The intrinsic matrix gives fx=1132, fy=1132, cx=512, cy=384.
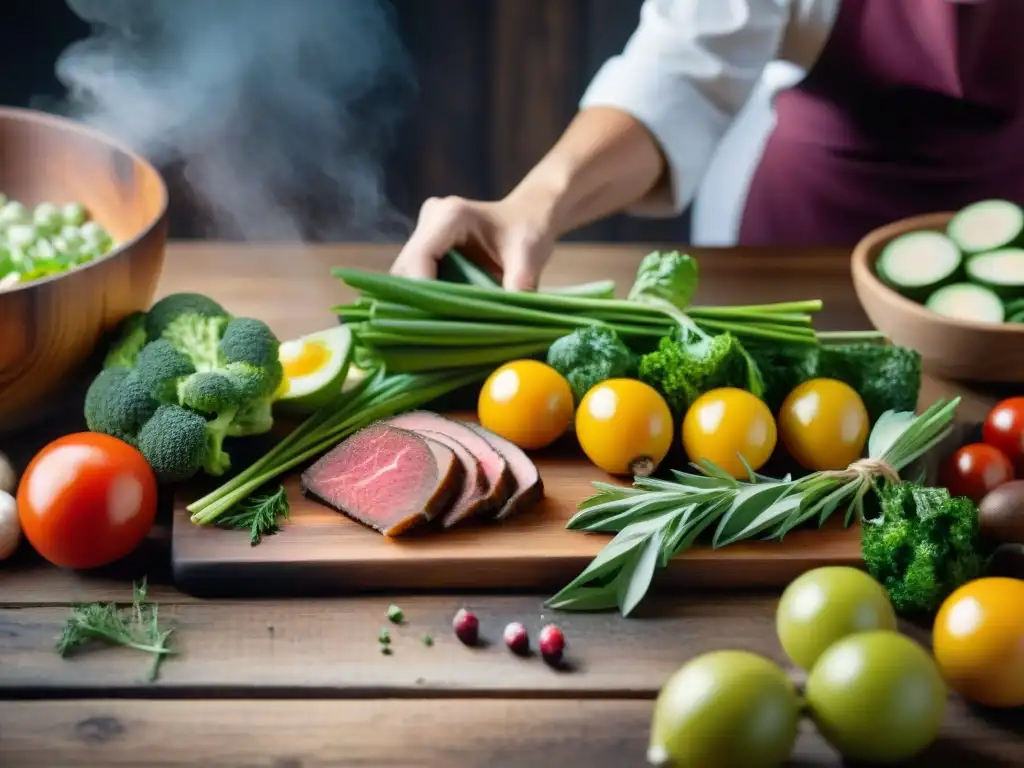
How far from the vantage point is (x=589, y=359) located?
1.39 m

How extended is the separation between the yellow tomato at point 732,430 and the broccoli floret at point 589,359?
0.40ft

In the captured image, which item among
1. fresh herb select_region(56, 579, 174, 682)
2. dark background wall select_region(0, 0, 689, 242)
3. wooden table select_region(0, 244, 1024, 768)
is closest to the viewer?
wooden table select_region(0, 244, 1024, 768)

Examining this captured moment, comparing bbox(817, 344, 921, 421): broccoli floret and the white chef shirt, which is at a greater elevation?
the white chef shirt

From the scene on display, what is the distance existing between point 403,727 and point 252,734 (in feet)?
0.42

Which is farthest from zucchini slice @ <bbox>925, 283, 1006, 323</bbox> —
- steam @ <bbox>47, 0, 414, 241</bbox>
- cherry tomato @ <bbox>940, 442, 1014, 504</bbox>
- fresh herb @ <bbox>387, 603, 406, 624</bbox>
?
steam @ <bbox>47, 0, 414, 241</bbox>

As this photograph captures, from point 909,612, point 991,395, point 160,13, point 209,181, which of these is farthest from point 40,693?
point 209,181

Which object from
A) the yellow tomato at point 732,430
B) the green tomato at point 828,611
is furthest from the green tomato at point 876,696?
the yellow tomato at point 732,430

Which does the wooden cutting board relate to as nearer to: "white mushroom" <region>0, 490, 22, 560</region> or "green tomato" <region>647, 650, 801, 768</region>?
"white mushroom" <region>0, 490, 22, 560</region>

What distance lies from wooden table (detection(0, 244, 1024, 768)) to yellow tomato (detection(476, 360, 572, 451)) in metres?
0.24

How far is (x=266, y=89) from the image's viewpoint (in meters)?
2.86

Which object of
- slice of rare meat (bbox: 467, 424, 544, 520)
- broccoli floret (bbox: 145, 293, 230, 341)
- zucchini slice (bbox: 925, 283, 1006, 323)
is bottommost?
slice of rare meat (bbox: 467, 424, 544, 520)

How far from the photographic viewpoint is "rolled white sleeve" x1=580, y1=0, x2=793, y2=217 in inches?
71.0

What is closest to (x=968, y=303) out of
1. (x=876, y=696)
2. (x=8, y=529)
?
(x=876, y=696)

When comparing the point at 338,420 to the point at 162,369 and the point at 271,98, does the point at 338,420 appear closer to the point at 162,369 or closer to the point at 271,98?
the point at 162,369
